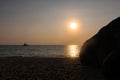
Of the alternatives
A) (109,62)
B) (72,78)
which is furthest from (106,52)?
(72,78)

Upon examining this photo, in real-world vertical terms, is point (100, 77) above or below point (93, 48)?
below

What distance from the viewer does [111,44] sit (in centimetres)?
1202

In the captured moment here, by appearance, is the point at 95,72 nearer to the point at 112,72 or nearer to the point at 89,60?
the point at 89,60

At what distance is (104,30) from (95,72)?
2.50 meters

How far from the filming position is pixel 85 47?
1412cm

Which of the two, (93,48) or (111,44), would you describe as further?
(93,48)

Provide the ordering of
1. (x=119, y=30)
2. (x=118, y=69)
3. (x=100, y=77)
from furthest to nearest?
(x=119, y=30)
(x=100, y=77)
(x=118, y=69)

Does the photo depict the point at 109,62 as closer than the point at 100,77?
Yes

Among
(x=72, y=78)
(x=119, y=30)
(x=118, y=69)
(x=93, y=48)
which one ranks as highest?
(x=119, y=30)

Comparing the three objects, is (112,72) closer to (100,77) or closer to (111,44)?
(100,77)

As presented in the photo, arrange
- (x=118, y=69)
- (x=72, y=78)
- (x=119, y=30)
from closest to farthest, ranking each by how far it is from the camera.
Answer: (x=118, y=69) → (x=119, y=30) → (x=72, y=78)

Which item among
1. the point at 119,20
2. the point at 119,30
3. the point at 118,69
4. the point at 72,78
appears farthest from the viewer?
the point at 72,78

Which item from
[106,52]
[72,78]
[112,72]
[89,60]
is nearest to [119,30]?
[106,52]

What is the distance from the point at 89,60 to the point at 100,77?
224 centimetres
